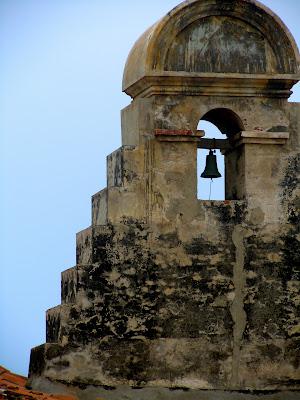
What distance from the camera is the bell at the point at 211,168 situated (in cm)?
2416

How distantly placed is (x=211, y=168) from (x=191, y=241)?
1383 mm

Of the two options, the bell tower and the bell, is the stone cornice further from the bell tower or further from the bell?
the bell

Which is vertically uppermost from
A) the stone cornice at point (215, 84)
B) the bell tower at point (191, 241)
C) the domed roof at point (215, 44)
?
the domed roof at point (215, 44)

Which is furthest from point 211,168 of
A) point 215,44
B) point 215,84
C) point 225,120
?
point 215,44

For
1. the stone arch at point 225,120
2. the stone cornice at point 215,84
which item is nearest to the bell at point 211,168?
the stone arch at point 225,120

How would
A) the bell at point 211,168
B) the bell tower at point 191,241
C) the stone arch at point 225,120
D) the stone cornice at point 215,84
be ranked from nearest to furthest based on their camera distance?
the bell tower at point 191,241 → the stone cornice at point 215,84 → the stone arch at point 225,120 → the bell at point 211,168

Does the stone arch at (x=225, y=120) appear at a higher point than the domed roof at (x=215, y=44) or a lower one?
lower

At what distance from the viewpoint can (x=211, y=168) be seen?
2419cm

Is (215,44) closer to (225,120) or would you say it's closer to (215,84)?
(215,84)

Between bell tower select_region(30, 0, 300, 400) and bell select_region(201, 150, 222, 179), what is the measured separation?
425 millimetres

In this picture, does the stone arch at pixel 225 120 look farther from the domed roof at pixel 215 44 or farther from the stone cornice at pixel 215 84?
the domed roof at pixel 215 44

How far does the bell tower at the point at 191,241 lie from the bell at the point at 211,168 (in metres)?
0.43

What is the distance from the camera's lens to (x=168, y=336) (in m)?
23.0

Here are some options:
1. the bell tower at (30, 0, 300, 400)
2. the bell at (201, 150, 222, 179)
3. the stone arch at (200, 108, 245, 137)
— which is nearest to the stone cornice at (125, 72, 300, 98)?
the bell tower at (30, 0, 300, 400)
